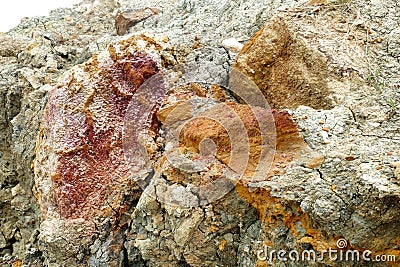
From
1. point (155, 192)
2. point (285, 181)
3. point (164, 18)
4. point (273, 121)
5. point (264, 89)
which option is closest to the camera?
point (285, 181)

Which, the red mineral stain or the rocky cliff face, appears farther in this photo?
the red mineral stain

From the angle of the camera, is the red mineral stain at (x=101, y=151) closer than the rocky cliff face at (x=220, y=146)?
No

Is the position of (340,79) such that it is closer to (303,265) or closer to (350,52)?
(350,52)

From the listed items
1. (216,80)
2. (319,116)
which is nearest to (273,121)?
(319,116)

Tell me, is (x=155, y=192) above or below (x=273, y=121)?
below

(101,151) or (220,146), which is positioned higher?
(220,146)

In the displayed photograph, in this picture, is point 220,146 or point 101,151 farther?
point 101,151
